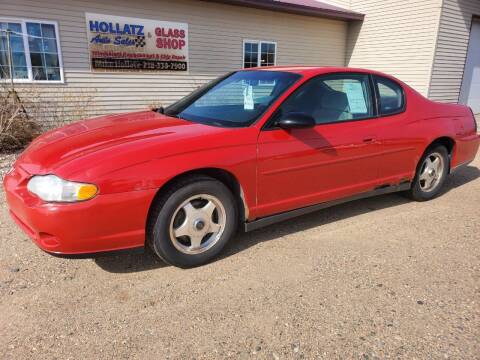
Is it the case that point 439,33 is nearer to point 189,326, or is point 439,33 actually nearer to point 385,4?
point 385,4

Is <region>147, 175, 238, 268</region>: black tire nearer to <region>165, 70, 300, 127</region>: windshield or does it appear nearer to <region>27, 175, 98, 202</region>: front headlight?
<region>27, 175, 98, 202</region>: front headlight

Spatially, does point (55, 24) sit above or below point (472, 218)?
above

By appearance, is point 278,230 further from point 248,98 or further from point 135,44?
point 135,44

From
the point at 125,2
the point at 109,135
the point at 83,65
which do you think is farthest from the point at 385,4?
the point at 109,135

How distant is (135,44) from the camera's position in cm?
1006

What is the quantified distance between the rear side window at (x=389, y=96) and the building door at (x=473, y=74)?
10.6 meters

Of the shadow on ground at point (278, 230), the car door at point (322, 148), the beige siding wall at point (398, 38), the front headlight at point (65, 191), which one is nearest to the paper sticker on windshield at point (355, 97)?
the car door at point (322, 148)

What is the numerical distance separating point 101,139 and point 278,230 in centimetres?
184

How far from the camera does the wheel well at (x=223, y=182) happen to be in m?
2.79

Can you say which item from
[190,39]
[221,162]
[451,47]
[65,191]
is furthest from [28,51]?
[451,47]

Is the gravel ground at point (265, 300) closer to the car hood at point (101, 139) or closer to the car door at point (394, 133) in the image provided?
the car door at point (394, 133)

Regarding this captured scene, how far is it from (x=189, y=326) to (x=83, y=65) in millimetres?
8771

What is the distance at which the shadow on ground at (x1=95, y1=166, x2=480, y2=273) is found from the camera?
308cm

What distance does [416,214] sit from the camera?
4.21 meters
